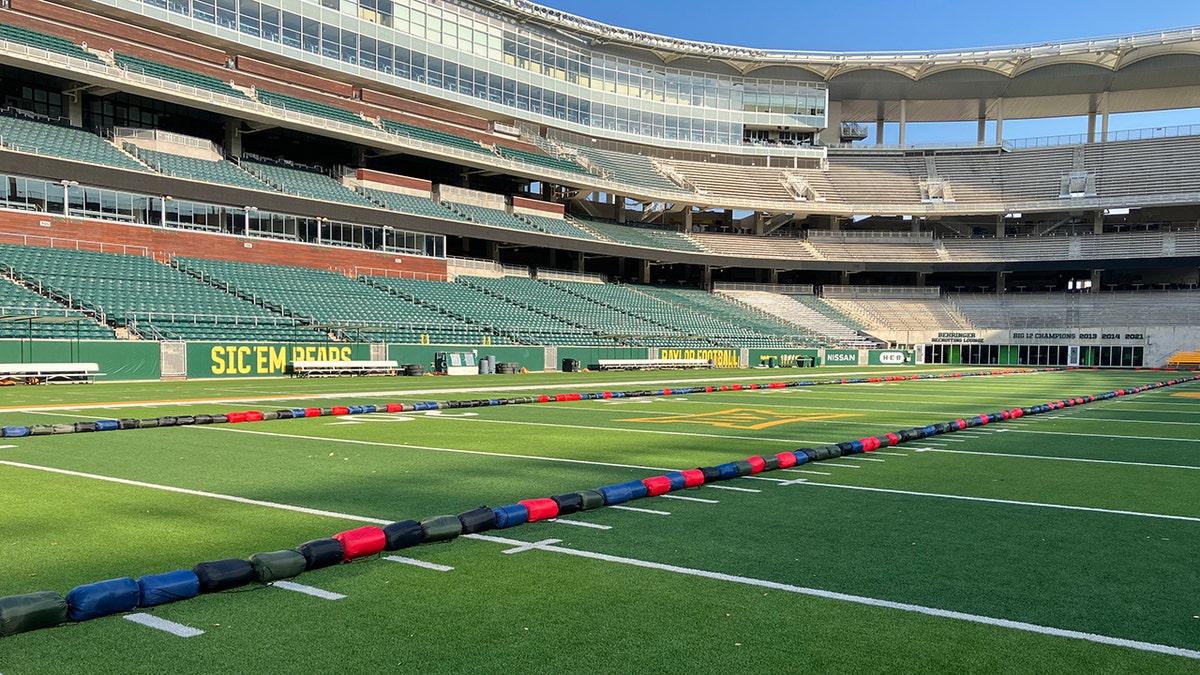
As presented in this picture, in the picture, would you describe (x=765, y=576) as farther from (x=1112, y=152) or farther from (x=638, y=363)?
(x=1112, y=152)

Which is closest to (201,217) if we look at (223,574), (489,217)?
(489,217)

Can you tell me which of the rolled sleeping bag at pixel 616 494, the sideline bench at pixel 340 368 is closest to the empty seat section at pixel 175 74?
the sideline bench at pixel 340 368

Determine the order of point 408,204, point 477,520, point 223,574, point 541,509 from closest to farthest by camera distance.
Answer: point 223,574, point 477,520, point 541,509, point 408,204

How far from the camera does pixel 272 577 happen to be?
4977 mm

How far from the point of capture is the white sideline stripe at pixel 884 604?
402 cm

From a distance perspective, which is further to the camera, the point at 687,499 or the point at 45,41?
the point at 45,41

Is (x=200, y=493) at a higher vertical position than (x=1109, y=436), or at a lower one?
higher

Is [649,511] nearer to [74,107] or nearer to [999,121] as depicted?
[74,107]

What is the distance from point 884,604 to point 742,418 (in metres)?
11.8

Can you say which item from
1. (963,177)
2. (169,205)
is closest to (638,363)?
(169,205)

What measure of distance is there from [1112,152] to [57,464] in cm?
8237

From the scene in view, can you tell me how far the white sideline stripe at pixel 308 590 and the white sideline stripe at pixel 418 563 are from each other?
0.71 meters

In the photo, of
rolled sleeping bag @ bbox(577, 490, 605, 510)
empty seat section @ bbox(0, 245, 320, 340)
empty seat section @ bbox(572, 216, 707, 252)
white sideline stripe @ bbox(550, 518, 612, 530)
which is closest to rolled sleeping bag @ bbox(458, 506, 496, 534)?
white sideline stripe @ bbox(550, 518, 612, 530)

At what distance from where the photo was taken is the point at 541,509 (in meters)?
6.82
